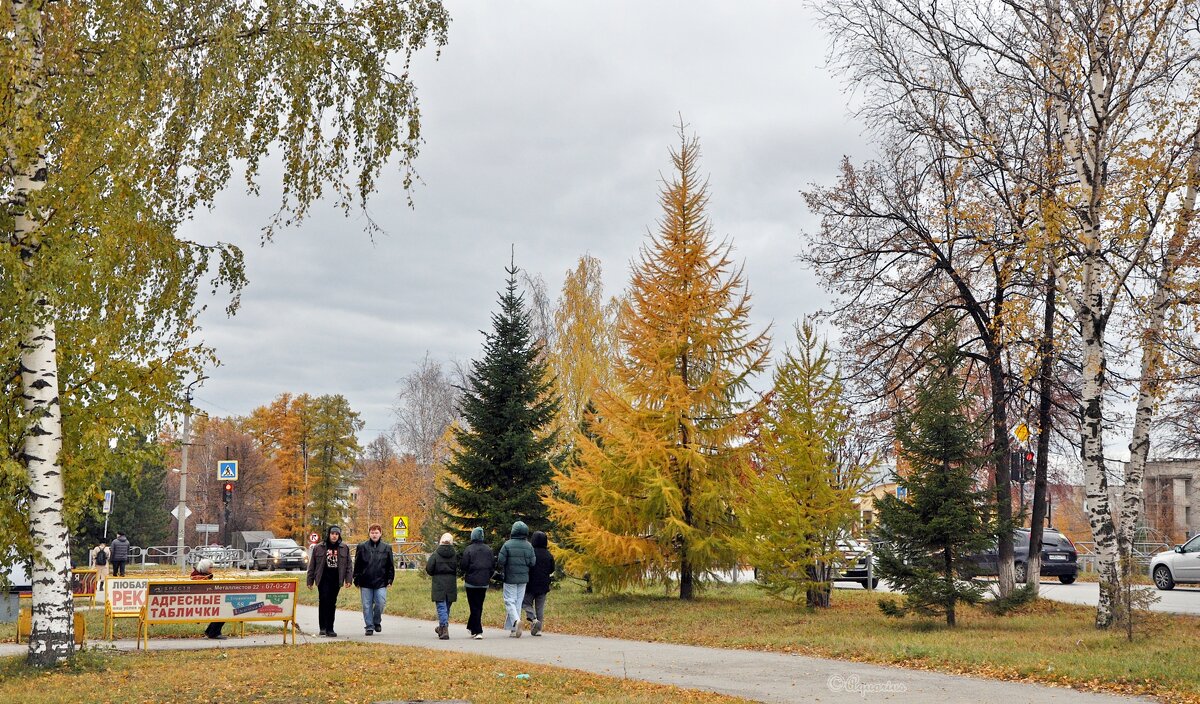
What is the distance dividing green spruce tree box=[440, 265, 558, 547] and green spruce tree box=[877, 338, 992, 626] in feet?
37.1

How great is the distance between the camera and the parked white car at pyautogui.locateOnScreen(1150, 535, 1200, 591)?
2900cm

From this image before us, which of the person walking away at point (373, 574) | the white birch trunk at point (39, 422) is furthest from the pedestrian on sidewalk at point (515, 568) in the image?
the white birch trunk at point (39, 422)

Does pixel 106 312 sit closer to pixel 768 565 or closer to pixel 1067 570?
pixel 768 565

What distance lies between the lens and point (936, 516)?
658 inches

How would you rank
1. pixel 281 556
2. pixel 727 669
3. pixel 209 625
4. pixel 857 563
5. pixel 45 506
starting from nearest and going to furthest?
pixel 45 506 < pixel 727 669 < pixel 209 625 < pixel 857 563 < pixel 281 556

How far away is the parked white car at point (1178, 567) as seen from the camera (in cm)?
2900

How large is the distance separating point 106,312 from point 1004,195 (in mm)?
16431

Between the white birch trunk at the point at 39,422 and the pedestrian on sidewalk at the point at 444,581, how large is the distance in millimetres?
5899

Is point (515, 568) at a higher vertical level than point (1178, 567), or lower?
higher

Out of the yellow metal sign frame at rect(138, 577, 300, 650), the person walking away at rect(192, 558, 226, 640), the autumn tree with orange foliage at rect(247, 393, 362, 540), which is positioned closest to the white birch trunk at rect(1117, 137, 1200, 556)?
the yellow metal sign frame at rect(138, 577, 300, 650)

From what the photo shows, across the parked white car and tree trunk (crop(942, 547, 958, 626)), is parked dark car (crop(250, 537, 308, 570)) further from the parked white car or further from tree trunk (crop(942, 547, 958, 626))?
tree trunk (crop(942, 547, 958, 626))

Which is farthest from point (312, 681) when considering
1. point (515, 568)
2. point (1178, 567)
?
point (1178, 567)

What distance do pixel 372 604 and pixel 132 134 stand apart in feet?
28.7

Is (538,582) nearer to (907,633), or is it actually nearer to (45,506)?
(907,633)
